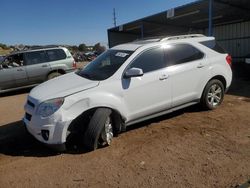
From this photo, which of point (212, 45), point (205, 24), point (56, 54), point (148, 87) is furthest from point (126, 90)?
point (205, 24)

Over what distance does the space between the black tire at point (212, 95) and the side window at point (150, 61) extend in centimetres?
135

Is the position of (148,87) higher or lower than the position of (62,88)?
lower

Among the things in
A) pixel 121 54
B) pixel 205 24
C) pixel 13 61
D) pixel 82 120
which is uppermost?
pixel 205 24

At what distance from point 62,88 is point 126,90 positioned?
111cm

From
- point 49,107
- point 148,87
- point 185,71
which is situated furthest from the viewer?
point 185,71

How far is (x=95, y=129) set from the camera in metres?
→ 4.47

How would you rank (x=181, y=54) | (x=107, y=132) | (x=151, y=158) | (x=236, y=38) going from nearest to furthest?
1. (x=151, y=158)
2. (x=107, y=132)
3. (x=181, y=54)
4. (x=236, y=38)

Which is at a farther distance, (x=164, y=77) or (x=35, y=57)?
(x=35, y=57)

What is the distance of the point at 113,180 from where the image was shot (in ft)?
12.3

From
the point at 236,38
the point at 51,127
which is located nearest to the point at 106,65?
the point at 51,127

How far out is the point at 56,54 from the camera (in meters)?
12.1

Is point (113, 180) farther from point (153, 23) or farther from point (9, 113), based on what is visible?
point (153, 23)

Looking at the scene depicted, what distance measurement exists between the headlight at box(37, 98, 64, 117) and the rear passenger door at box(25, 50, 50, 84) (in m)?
7.65

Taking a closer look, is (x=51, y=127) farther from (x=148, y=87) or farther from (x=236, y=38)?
(x=236, y=38)
